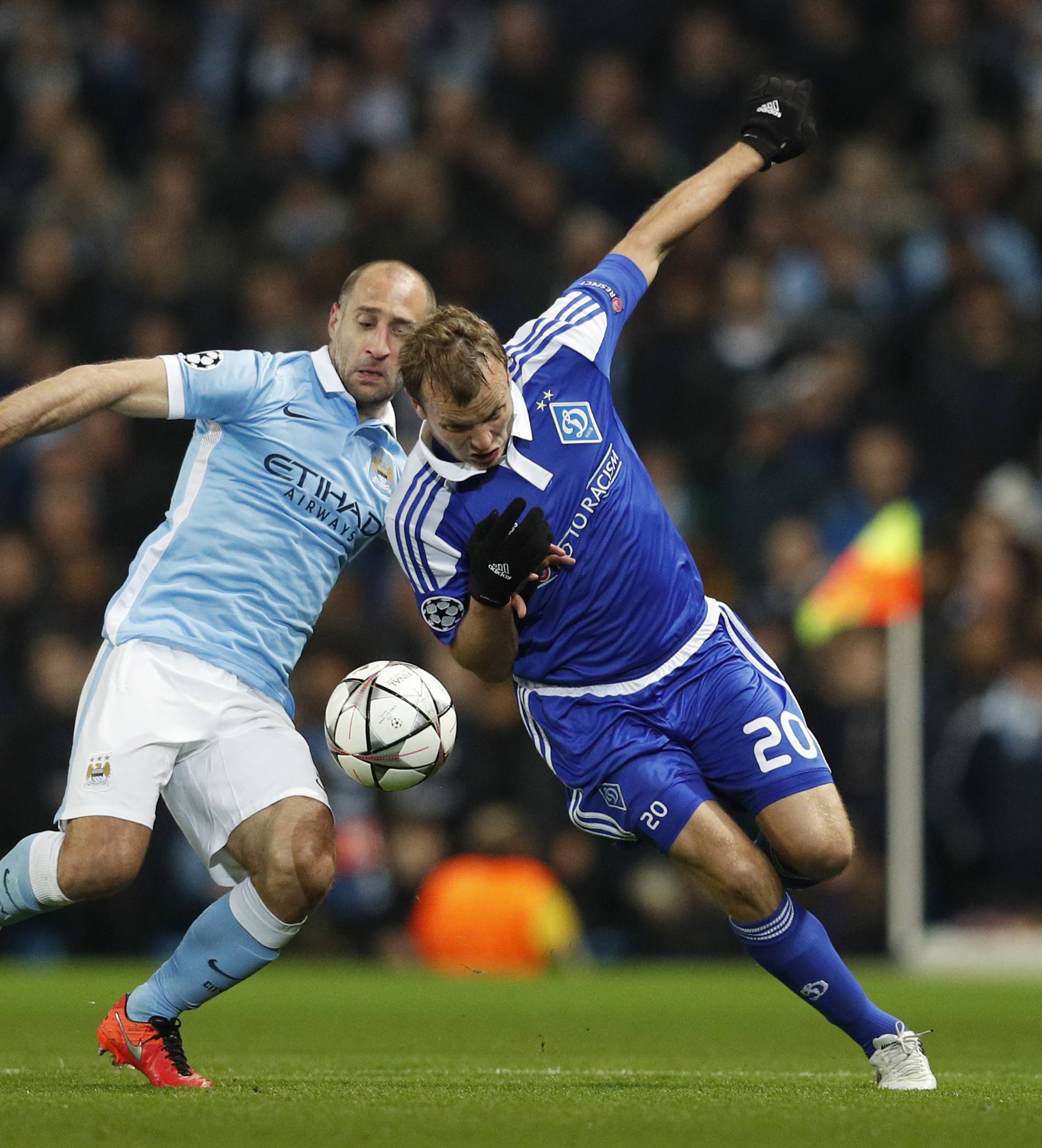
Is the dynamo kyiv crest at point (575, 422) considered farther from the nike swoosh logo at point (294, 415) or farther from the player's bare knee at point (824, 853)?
the player's bare knee at point (824, 853)

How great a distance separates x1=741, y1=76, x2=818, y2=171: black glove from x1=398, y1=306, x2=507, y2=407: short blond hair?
1406 millimetres

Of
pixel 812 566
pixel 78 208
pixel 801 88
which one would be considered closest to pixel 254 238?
pixel 78 208

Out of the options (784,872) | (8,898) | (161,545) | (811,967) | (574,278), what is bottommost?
(811,967)

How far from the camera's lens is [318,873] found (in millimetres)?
5969

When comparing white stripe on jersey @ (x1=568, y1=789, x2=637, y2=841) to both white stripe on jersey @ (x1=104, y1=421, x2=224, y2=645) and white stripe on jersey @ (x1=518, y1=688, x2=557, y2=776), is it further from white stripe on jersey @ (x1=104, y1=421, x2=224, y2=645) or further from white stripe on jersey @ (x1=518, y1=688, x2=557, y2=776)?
white stripe on jersey @ (x1=104, y1=421, x2=224, y2=645)

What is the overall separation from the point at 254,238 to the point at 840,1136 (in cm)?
1115

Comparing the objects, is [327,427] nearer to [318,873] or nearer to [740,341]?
[318,873]

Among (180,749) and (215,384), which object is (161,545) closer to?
(215,384)

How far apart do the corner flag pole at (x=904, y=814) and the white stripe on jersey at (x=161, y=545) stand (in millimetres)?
6681

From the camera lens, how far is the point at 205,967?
6.12 m

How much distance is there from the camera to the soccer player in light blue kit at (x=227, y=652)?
234 inches

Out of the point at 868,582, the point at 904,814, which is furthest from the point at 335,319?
the point at 904,814

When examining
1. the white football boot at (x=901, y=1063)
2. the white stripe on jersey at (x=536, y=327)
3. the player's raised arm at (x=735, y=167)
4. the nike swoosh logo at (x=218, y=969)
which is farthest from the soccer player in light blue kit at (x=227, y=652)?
the white football boot at (x=901, y=1063)

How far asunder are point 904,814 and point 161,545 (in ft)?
22.6
